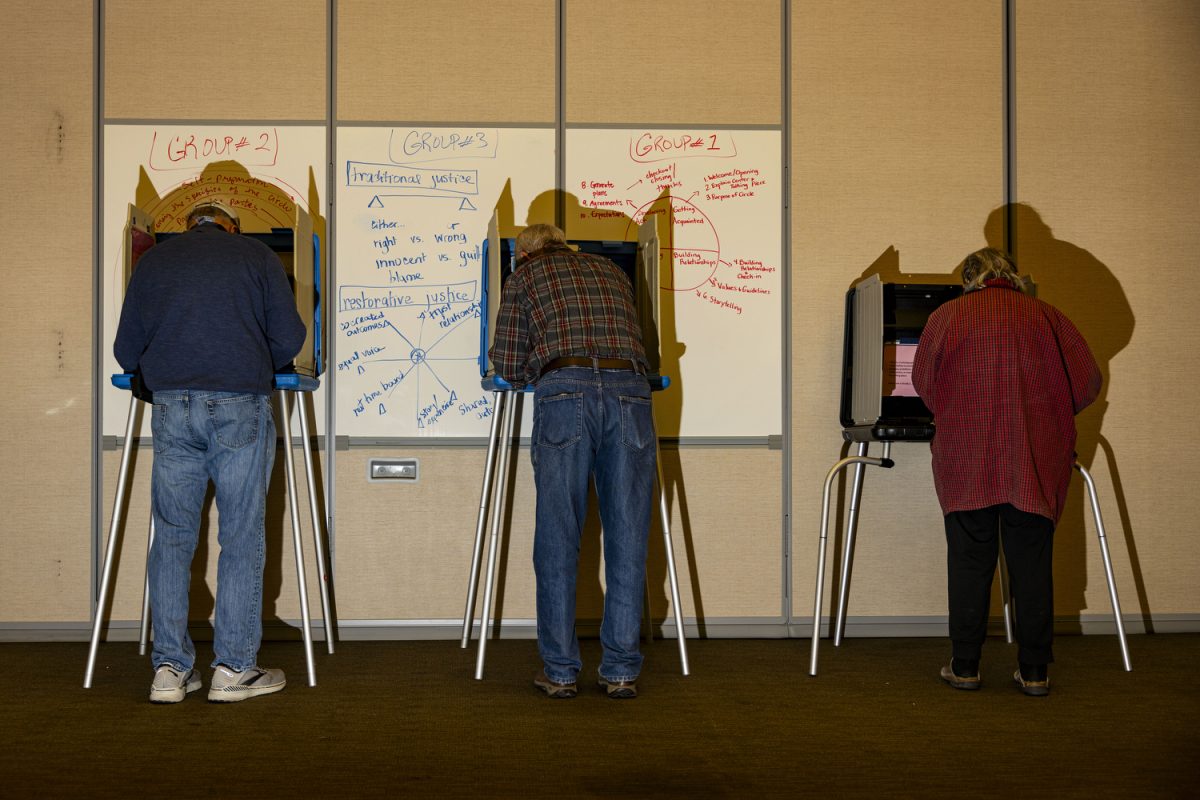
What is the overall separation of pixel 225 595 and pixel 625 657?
1138mm

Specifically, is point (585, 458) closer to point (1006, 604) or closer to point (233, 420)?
point (233, 420)

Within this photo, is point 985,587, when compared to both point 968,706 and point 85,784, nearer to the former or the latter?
point 968,706

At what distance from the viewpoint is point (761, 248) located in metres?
4.20

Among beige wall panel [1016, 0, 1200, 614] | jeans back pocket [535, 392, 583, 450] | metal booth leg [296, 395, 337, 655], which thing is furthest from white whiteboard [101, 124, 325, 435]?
beige wall panel [1016, 0, 1200, 614]

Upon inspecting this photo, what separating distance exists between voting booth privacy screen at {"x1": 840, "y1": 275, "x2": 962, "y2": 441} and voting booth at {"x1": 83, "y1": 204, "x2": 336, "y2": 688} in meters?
1.90

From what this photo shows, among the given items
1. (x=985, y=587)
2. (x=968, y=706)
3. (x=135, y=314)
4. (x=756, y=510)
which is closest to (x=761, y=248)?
(x=756, y=510)

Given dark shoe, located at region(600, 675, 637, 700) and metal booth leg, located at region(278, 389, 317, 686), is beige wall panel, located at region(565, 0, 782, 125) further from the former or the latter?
dark shoe, located at region(600, 675, 637, 700)

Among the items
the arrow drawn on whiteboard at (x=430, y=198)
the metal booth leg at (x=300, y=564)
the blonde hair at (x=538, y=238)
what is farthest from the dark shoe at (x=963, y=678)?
the arrow drawn on whiteboard at (x=430, y=198)

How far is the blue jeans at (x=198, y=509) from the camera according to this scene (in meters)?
3.05

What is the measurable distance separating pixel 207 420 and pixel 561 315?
1.03 meters

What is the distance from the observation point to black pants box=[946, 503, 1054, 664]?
315 cm

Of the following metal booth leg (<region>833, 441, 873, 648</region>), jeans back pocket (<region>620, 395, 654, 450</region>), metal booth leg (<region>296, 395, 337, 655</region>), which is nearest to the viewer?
jeans back pocket (<region>620, 395, 654, 450</region>)

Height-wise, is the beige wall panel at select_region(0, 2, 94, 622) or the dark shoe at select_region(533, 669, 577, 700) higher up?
the beige wall panel at select_region(0, 2, 94, 622)

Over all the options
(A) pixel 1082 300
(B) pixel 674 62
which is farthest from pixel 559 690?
(A) pixel 1082 300
